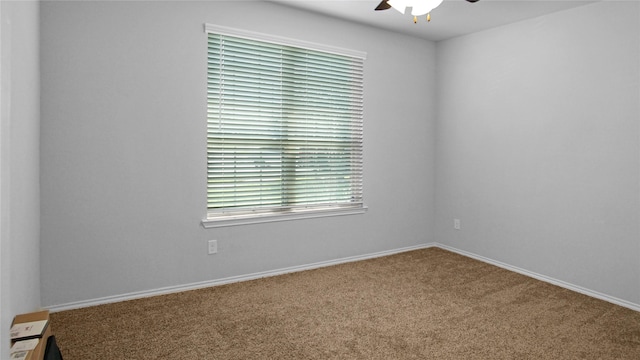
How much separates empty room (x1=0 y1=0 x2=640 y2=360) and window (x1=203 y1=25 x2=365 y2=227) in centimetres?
2

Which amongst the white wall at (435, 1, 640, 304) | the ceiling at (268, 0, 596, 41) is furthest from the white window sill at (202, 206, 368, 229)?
the ceiling at (268, 0, 596, 41)

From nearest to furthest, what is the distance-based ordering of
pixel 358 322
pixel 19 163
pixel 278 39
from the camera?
pixel 19 163, pixel 358 322, pixel 278 39

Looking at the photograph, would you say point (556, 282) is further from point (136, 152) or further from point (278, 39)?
point (136, 152)

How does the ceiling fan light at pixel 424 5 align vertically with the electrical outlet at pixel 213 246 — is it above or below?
above

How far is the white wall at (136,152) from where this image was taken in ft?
9.03

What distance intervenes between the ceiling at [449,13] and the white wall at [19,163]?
2084mm

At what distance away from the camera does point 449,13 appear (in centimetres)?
365

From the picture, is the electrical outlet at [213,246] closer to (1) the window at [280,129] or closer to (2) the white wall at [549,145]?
(1) the window at [280,129]

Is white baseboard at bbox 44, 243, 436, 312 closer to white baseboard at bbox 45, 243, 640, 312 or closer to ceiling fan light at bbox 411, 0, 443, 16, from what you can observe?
white baseboard at bbox 45, 243, 640, 312

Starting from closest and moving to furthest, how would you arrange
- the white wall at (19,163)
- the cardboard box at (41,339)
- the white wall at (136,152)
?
the white wall at (19,163) < the cardboard box at (41,339) < the white wall at (136,152)

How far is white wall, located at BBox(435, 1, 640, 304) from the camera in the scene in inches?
122

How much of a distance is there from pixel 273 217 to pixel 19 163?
211cm

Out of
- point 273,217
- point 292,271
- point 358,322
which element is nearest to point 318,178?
point 273,217

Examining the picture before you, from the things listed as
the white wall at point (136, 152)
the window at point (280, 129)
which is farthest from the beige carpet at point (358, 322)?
the window at point (280, 129)
